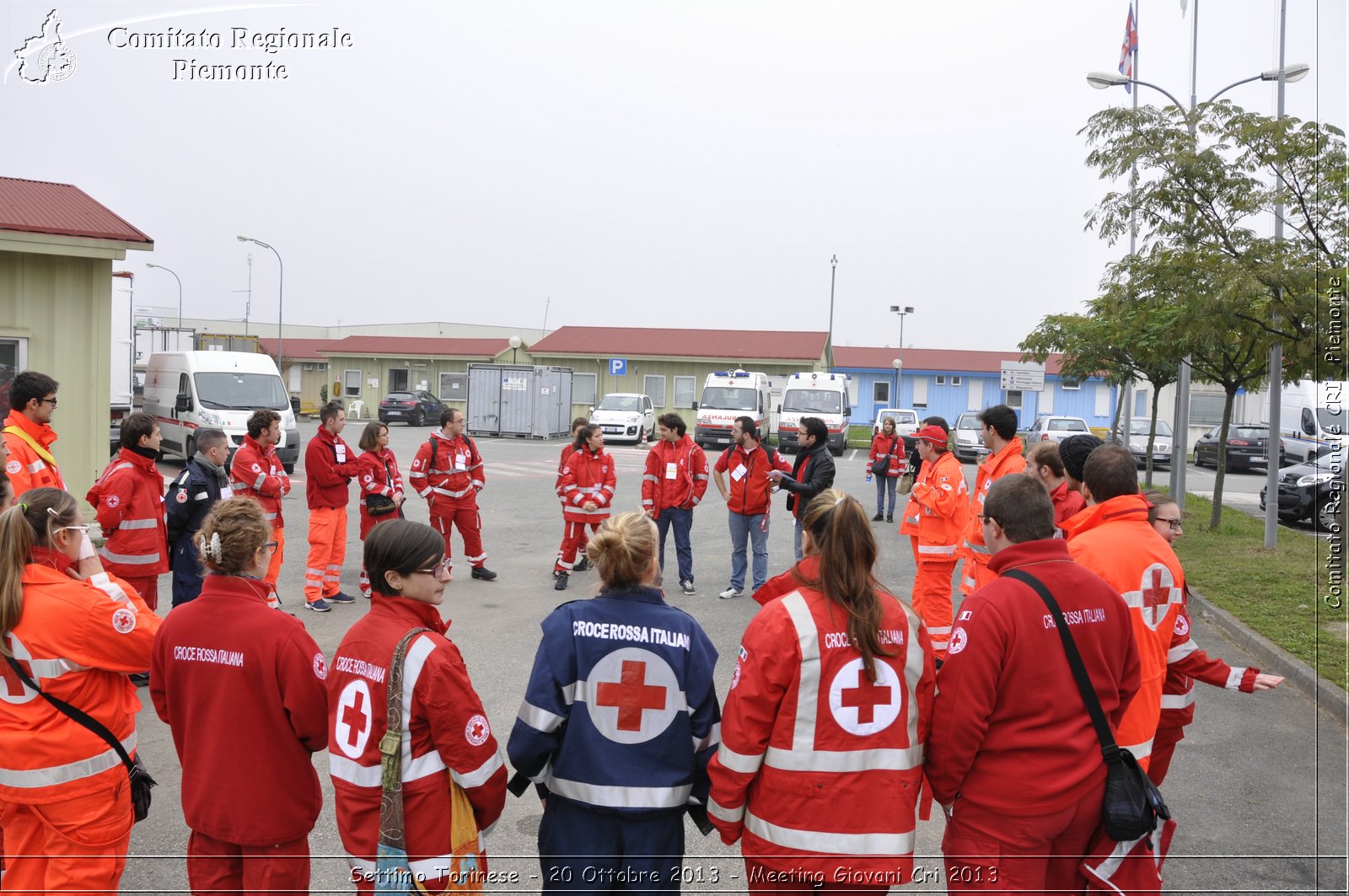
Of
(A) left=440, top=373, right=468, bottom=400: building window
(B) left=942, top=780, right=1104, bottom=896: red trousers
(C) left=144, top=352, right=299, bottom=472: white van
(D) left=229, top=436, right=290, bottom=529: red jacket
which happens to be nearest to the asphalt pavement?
(B) left=942, top=780, right=1104, bottom=896: red trousers

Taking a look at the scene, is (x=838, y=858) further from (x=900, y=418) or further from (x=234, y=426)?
(x=900, y=418)

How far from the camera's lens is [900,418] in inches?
1399

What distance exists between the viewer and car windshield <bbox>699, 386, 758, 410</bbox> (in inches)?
1281

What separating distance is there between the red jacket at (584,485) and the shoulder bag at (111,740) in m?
6.92

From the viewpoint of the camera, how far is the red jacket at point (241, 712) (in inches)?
112

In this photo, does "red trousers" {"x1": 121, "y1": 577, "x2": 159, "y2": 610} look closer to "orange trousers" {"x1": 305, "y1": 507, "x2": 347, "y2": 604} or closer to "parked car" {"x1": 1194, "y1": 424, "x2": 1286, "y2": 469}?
"orange trousers" {"x1": 305, "y1": 507, "x2": 347, "y2": 604}

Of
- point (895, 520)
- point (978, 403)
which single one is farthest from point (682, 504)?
point (978, 403)

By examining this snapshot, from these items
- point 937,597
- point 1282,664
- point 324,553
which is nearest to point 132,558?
point 324,553

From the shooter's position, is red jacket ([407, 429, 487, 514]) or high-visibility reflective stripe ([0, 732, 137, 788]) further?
red jacket ([407, 429, 487, 514])

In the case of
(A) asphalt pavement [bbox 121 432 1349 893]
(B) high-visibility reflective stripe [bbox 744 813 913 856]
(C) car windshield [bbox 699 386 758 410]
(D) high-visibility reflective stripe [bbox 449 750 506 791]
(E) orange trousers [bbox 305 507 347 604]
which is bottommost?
(A) asphalt pavement [bbox 121 432 1349 893]

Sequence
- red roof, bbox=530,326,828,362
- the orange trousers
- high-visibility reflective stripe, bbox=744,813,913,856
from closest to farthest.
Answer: high-visibility reflective stripe, bbox=744,813,913,856 → the orange trousers → red roof, bbox=530,326,828,362

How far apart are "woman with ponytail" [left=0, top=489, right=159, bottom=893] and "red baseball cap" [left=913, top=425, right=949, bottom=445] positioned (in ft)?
20.2

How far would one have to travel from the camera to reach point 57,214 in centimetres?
1198

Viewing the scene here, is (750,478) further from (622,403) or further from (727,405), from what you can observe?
(622,403)
